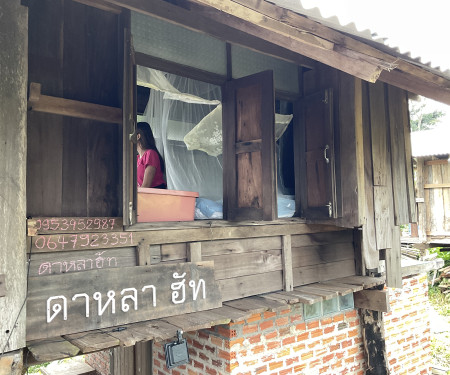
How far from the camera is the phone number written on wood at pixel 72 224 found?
262 centimetres

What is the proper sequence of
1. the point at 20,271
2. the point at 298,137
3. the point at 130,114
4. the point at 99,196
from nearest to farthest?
1. the point at 20,271
2. the point at 130,114
3. the point at 99,196
4. the point at 298,137

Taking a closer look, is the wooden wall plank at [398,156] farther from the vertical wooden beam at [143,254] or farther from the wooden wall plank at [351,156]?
the vertical wooden beam at [143,254]

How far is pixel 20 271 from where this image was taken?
2479mm

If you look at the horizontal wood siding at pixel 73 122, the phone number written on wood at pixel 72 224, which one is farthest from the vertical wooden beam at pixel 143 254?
the horizontal wood siding at pixel 73 122

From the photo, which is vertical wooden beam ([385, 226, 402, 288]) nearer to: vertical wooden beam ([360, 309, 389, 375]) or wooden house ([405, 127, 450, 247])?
vertical wooden beam ([360, 309, 389, 375])

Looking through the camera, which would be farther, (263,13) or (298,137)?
(298,137)

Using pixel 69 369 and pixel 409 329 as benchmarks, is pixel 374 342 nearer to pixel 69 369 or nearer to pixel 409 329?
pixel 409 329

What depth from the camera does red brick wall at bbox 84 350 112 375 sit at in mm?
5921

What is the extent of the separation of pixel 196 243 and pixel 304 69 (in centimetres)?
244

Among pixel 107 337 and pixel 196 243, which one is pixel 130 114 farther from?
pixel 107 337

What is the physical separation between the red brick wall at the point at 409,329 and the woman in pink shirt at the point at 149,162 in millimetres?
3754

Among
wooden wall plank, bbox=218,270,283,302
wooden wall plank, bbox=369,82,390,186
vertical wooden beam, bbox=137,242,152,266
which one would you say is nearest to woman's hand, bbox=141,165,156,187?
vertical wooden beam, bbox=137,242,152,266

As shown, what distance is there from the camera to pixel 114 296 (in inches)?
112

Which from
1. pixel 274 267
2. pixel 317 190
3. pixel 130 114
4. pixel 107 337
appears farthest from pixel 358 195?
pixel 107 337
